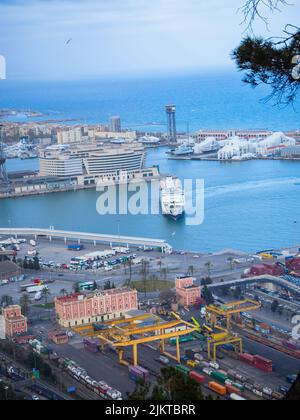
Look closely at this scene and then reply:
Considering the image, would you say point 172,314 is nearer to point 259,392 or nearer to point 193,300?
point 193,300

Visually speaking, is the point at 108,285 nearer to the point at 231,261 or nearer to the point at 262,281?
the point at 262,281

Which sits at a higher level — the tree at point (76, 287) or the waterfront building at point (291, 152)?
the waterfront building at point (291, 152)

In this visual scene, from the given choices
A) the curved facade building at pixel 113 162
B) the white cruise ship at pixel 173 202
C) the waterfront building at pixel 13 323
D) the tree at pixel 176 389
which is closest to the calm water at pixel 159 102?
the curved facade building at pixel 113 162

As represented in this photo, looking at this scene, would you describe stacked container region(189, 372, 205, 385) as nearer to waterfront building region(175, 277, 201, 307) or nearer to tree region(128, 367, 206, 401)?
waterfront building region(175, 277, 201, 307)

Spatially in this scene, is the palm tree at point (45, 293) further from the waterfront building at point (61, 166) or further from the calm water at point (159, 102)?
the calm water at point (159, 102)

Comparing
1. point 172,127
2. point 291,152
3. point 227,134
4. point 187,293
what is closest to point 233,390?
point 187,293

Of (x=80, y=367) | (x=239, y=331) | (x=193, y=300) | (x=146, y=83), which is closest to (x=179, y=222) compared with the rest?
(x=193, y=300)

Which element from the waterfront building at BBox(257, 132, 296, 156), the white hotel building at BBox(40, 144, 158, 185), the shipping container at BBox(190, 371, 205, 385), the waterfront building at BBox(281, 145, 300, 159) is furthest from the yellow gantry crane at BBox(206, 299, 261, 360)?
the waterfront building at BBox(257, 132, 296, 156)

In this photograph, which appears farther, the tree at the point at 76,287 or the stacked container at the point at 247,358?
the tree at the point at 76,287
